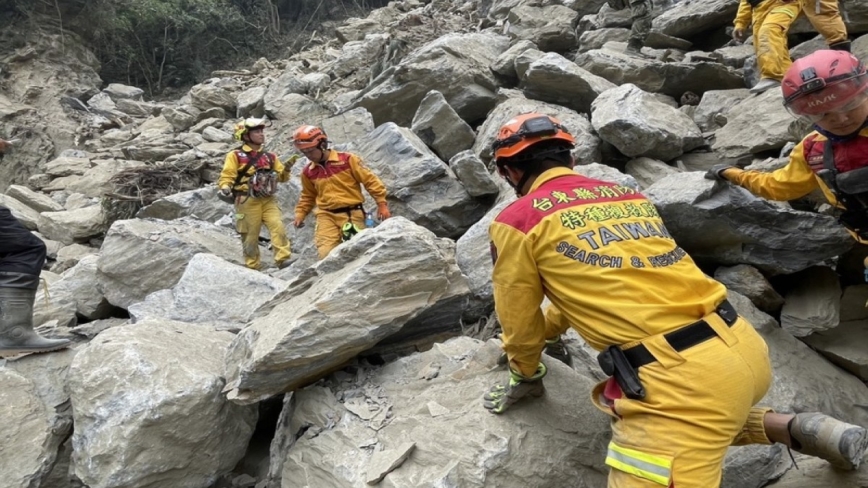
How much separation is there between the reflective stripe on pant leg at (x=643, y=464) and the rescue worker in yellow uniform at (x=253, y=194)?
19.5 ft

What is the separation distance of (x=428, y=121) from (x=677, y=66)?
3.41 metres

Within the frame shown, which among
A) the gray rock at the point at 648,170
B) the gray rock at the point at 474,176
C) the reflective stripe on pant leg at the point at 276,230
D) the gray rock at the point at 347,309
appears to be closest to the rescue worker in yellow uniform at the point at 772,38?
the gray rock at the point at 648,170

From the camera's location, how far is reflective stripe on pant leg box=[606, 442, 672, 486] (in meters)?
2.12

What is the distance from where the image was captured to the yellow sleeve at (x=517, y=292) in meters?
2.48

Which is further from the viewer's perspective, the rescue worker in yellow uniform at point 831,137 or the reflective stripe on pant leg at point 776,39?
the reflective stripe on pant leg at point 776,39

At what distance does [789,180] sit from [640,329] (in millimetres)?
1743

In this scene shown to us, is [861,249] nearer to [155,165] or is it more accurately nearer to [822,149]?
[822,149]

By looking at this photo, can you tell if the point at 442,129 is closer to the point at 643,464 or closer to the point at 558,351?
the point at 558,351

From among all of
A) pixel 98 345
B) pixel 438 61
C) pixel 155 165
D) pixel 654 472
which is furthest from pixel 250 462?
pixel 155 165

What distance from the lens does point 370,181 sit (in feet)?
21.4

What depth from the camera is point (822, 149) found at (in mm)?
3051

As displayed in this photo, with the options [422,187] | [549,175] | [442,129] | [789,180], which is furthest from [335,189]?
[789,180]

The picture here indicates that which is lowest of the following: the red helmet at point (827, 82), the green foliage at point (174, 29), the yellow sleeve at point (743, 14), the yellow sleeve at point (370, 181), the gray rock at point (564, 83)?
the green foliage at point (174, 29)

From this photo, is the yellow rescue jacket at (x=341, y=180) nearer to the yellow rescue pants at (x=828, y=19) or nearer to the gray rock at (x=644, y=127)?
the gray rock at (x=644, y=127)
